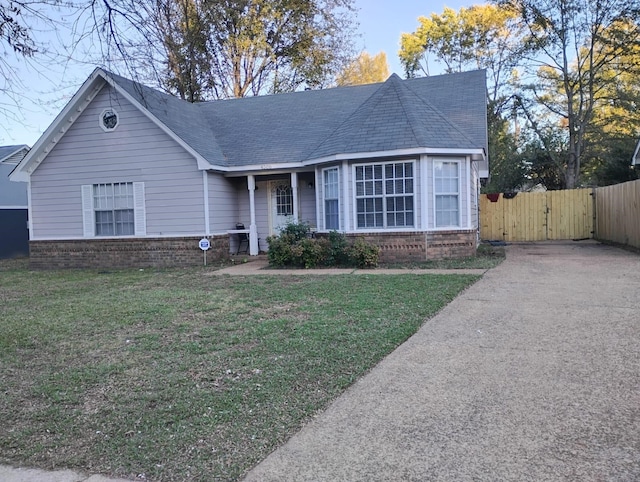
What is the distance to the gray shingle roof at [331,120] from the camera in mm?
13102

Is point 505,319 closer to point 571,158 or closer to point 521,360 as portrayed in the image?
point 521,360

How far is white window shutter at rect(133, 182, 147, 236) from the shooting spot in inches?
584

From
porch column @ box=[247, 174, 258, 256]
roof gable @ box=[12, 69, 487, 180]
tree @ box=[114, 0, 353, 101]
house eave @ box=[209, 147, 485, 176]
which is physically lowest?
porch column @ box=[247, 174, 258, 256]

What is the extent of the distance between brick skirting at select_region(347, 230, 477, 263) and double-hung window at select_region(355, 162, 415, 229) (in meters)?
0.32

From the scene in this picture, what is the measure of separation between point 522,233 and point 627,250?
238 inches

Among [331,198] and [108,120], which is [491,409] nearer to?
[331,198]

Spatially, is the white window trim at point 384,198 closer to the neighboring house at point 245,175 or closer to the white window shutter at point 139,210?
the neighboring house at point 245,175

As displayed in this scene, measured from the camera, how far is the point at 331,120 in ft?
53.8

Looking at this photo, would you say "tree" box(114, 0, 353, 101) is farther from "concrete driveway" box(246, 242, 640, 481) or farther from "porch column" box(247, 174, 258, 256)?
"concrete driveway" box(246, 242, 640, 481)

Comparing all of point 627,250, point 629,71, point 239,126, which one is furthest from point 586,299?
point 629,71

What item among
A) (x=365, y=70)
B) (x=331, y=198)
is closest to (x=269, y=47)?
(x=365, y=70)

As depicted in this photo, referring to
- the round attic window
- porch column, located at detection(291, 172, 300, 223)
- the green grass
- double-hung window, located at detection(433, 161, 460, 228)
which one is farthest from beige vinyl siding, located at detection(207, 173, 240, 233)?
double-hung window, located at detection(433, 161, 460, 228)

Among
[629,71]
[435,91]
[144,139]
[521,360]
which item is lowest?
[521,360]

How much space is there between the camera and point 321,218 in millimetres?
14375
